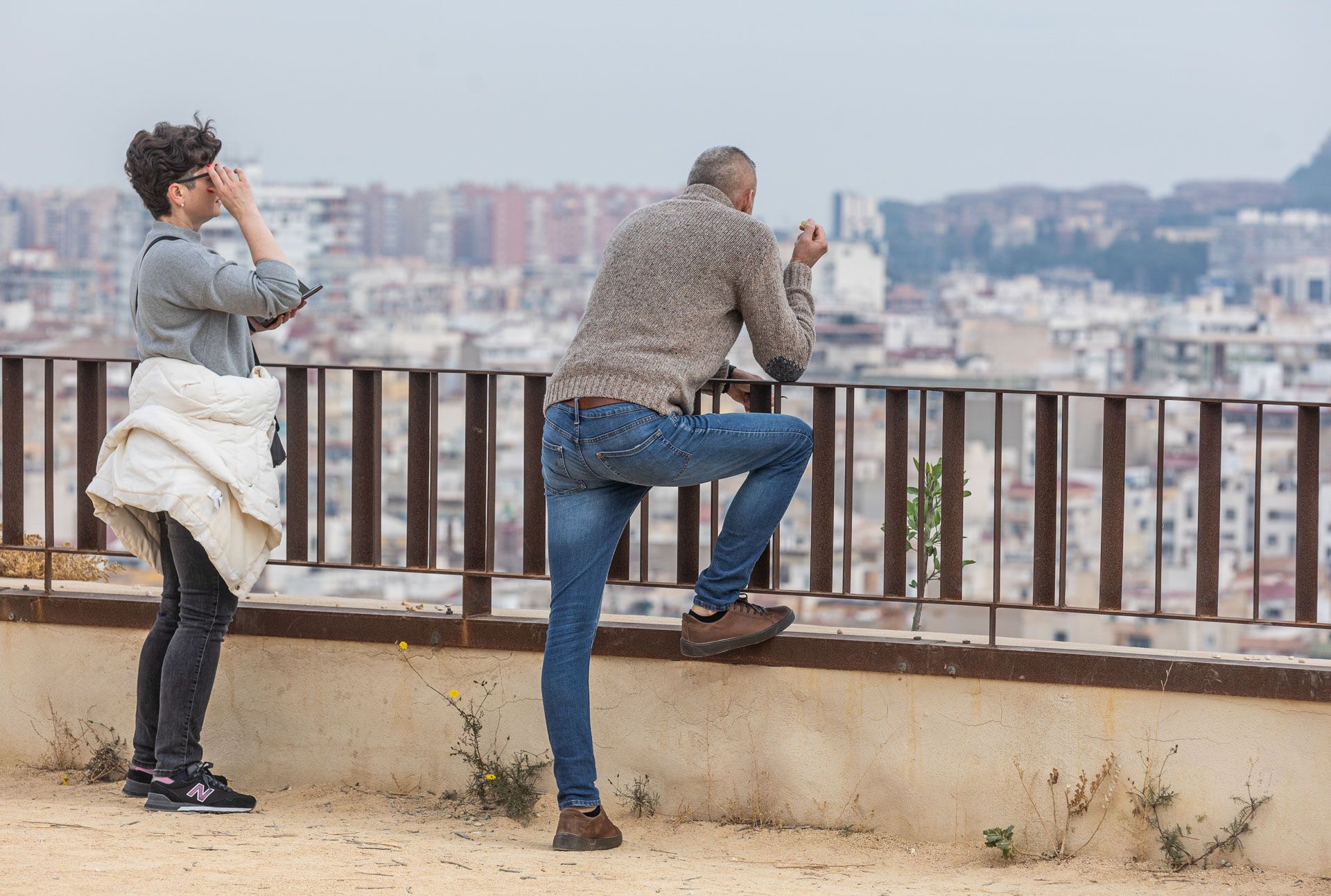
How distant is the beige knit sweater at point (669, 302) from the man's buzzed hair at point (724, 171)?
126 millimetres

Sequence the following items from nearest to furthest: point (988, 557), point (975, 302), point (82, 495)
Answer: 1. point (82, 495)
2. point (988, 557)
3. point (975, 302)

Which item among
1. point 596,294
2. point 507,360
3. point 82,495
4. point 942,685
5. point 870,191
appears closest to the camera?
point 596,294

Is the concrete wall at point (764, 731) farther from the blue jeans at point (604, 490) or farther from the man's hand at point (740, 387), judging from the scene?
the man's hand at point (740, 387)

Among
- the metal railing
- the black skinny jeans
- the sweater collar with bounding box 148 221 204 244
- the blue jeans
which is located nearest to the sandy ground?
the black skinny jeans

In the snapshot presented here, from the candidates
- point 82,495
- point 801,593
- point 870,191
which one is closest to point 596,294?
point 801,593

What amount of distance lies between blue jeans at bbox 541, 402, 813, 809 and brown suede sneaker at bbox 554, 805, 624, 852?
36mm

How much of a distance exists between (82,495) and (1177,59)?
468ft

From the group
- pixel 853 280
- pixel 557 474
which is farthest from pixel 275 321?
pixel 853 280

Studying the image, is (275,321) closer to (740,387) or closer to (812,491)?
(740,387)

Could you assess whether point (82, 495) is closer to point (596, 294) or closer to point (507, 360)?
point (596, 294)

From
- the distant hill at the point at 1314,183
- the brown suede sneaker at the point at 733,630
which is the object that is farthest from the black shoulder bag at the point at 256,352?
the distant hill at the point at 1314,183

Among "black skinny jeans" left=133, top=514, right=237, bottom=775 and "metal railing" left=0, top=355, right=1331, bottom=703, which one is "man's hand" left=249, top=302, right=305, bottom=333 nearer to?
"metal railing" left=0, top=355, right=1331, bottom=703

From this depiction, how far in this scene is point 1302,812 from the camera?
3.91 m

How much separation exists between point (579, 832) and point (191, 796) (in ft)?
3.74
